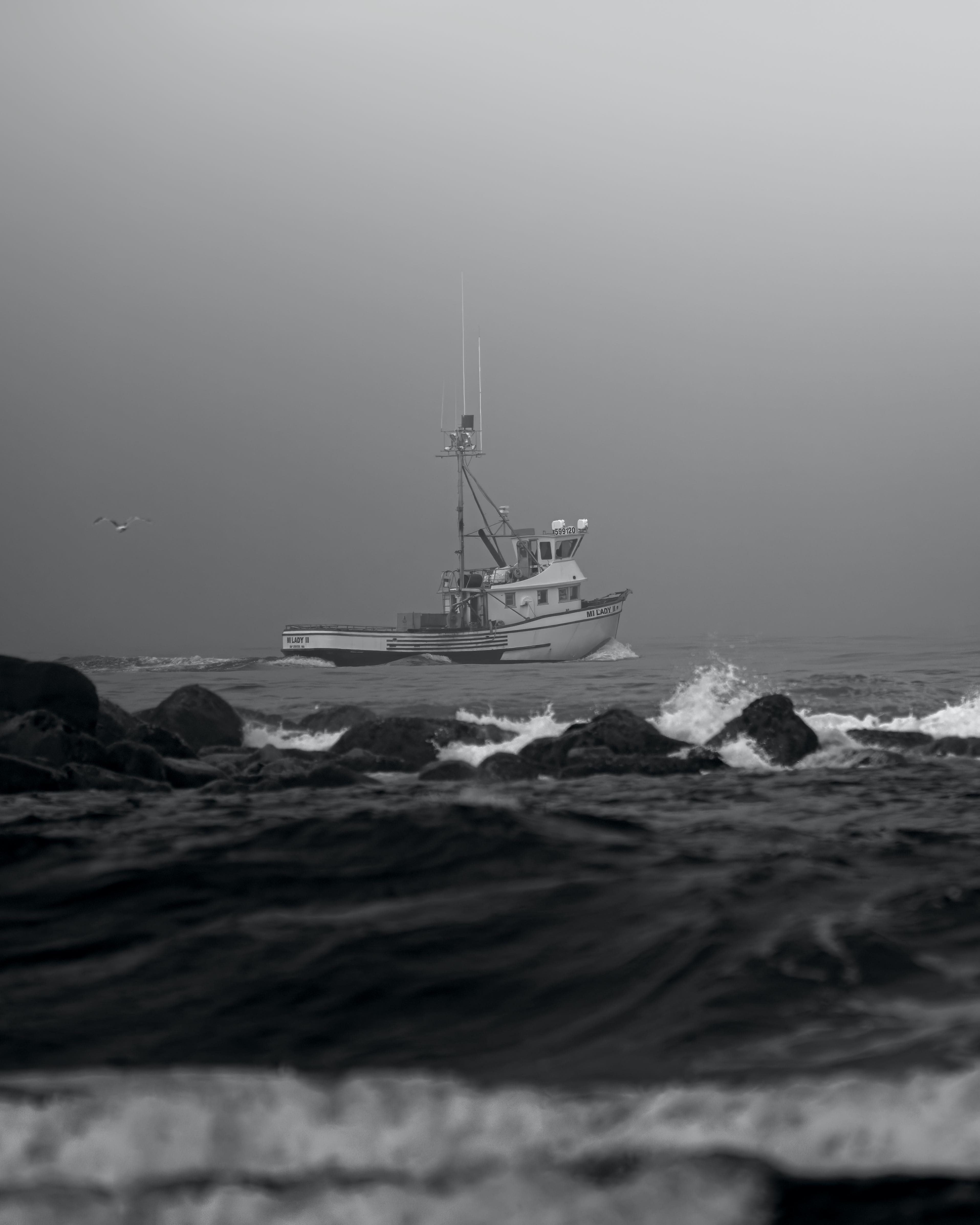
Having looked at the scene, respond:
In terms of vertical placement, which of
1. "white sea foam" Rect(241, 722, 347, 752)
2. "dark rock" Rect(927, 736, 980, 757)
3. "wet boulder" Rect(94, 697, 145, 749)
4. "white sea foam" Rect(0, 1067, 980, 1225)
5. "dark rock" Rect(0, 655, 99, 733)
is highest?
"dark rock" Rect(0, 655, 99, 733)

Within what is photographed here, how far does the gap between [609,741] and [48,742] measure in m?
7.05

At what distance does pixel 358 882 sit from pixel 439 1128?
11.2ft

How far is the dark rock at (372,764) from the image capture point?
44.2ft

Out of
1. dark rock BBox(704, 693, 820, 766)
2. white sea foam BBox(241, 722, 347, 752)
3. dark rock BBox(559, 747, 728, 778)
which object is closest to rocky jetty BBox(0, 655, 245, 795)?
white sea foam BBox(241, 722, 347, 752)

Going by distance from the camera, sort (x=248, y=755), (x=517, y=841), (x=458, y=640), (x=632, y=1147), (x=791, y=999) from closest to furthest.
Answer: (x=632, y=1147) → (x=791, y=999) → (x=517, y=841) → (x=248, y=755) → (x=458, y=640)

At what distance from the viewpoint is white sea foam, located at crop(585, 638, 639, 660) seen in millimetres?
54312

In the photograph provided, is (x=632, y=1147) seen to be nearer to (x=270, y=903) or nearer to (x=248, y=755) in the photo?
(x=270, y=903)

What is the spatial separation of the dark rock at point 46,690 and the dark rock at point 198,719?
2.97 m

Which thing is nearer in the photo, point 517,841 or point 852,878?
point 852,878

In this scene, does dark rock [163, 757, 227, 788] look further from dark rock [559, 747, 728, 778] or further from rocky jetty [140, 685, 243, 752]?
rocky jetty [140, 685, 243, 752]

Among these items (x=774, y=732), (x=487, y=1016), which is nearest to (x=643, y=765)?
(x=774, y=732)

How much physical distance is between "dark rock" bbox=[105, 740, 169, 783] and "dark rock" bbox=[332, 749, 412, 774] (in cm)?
249

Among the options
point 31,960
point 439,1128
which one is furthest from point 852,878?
point 31,960

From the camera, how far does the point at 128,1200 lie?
2.78 m
